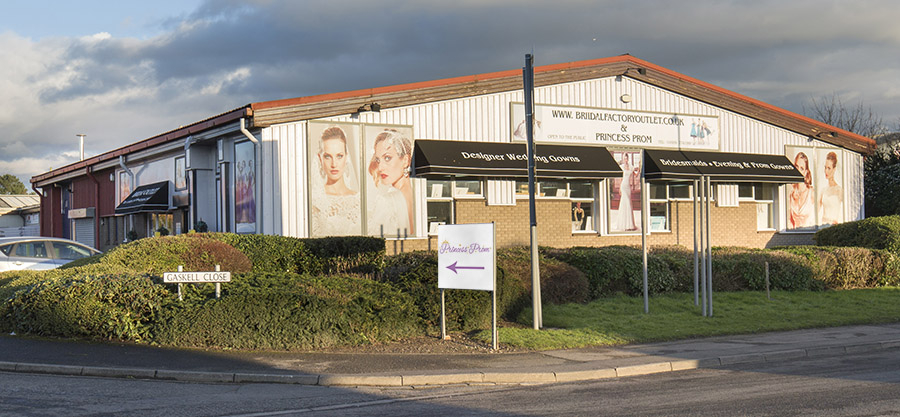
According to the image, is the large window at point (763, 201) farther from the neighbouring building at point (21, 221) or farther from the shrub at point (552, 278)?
the neighbouring building at point (21, 221)

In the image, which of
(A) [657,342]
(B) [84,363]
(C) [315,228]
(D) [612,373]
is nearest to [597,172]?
(C) [315,228]

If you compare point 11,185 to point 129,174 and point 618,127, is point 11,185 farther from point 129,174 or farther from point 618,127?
point 618,127

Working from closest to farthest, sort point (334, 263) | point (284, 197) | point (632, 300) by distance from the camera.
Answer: point (632, 300) → point (334, 263) → point (284, 197)

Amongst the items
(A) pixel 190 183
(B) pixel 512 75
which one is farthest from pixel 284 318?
(A) pixel 190 183

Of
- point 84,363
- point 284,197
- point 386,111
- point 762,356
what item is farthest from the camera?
point 386,111

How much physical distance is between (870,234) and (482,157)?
11.6 metres

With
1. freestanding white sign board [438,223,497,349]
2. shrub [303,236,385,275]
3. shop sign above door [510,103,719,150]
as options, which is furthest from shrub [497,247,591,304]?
shop sign above door [510,103,719,150]

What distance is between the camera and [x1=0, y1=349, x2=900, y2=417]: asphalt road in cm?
827

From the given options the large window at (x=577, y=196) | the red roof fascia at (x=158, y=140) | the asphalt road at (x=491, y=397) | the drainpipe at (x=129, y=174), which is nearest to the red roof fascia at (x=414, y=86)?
the red roof fascia at (x=158, y=140)

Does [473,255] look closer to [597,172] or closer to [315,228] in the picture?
[315,228]

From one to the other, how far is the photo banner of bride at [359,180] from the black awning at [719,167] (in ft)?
26.1

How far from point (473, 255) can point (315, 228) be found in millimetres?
8353

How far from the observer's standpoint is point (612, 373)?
10.8 m

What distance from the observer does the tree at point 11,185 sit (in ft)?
378
